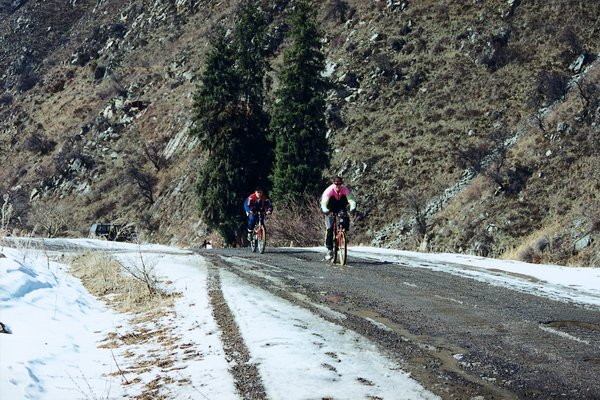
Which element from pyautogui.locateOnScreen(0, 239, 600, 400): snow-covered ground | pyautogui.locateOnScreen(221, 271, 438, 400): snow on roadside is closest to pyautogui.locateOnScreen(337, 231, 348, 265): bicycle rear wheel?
pyautogui.locateOnScreen(0, 239, 600, 400): snow-covered ground

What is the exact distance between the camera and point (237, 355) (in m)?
5.18

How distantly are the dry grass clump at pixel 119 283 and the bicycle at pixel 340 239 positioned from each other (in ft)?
15.2

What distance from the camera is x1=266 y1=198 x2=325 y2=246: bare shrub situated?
26.7 m

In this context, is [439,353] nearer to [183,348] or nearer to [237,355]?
[237,355]

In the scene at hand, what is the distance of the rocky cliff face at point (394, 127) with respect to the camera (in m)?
32.3

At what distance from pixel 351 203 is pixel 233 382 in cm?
850

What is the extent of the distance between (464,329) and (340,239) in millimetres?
7479

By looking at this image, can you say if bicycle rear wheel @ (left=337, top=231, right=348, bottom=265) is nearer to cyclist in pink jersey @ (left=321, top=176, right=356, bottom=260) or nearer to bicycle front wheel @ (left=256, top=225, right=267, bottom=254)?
cyclist in pink jersey @ (left=321, top=176, right=356, bottom=260)

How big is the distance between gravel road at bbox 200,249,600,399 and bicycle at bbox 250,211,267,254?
629cm

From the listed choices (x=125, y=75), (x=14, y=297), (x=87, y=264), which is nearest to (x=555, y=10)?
(x=87, y=264)

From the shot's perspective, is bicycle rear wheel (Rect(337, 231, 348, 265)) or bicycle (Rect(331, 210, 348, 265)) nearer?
bicycle rear wheel (Rect(337, 231, 348, 265))

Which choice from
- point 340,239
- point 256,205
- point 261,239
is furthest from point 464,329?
point 256,205

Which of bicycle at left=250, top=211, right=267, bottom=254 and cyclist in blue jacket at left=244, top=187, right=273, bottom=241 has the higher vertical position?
cyclist in blue jacket at left=244, top=187, right=273, bottom=241

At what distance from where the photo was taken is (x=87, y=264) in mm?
12625
